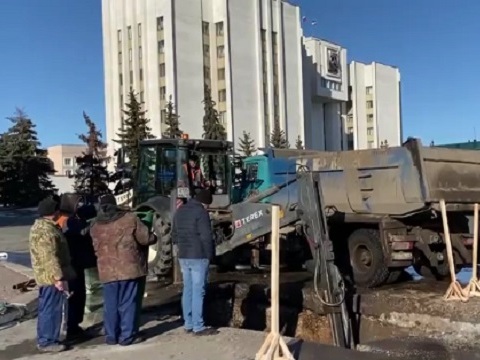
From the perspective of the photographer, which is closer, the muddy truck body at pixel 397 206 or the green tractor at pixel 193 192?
the muddy truck body at pixel 397 206

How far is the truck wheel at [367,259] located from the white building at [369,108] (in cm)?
7658

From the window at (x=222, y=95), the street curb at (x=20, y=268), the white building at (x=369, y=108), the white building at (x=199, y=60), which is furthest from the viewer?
the white building at (x=369, y=108)

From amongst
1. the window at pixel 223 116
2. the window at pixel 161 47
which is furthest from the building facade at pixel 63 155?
the window at pixel 161 47

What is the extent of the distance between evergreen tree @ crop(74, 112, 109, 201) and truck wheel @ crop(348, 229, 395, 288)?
33.6 metres

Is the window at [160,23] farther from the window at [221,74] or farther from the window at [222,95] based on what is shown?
the window at [222,95]

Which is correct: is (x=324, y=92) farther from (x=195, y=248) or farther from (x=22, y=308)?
(x=195, y=248)

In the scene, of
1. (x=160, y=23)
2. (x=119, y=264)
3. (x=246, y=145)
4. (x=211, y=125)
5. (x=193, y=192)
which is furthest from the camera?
(x=160, y=23)

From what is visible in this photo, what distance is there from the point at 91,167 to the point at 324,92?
42.2 meters

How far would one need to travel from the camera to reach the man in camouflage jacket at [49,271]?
6.75m

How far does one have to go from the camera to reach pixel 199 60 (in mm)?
60562

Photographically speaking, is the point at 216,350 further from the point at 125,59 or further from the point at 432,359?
the point at 125,59

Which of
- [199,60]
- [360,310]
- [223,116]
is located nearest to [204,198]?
[360,310]

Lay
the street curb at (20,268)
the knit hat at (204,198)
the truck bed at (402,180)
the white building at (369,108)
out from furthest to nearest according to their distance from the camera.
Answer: the white building at (369,108) < the street curb at (20,268) < the truck bed at (402,180) < the knit hat at (204,198)

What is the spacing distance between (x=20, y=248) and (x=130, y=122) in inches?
890
